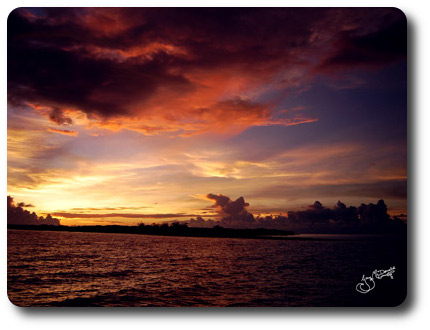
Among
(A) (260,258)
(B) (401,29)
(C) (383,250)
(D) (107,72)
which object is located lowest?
(A) (260,258)

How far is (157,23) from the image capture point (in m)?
4.32

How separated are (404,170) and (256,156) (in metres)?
2.10

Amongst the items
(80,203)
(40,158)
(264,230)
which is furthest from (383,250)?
(40,158)

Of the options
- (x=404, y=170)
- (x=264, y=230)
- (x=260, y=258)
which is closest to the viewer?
(x=404, y=170)

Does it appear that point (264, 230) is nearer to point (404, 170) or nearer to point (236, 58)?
point (404, 170)

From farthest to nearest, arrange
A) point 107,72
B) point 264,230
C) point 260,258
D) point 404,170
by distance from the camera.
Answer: point 260,258 < point 264,230 < point 107,72 < point 404,170

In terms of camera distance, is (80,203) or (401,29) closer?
(401,29)

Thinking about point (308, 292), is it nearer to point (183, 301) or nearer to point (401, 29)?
point (183, 301)

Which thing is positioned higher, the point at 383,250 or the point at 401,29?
the point at 401,29
